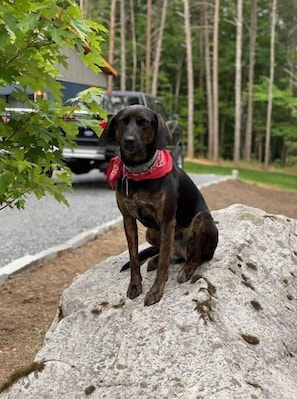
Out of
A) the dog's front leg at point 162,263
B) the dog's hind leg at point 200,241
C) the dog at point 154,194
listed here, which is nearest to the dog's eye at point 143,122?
the dog at point 154,194

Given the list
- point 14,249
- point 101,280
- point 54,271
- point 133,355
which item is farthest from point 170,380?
point 14,249

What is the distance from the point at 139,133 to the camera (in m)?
3.27

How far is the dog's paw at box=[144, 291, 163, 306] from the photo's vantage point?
11.2ft

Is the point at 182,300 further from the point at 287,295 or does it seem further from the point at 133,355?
the point at 287,295

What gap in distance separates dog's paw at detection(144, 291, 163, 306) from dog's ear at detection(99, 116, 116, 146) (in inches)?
40.4

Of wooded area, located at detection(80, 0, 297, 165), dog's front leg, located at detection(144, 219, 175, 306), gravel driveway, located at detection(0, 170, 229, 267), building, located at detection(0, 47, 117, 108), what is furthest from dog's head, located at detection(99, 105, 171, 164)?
wooded area, located at detection(80, 0, 297, 165)

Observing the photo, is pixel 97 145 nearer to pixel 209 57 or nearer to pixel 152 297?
pixel 152 297

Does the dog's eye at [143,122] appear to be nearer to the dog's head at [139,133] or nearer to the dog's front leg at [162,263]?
the dog's head at [139,133]

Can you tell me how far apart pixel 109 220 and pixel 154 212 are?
6079mm

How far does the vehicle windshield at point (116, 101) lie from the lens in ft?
40.9

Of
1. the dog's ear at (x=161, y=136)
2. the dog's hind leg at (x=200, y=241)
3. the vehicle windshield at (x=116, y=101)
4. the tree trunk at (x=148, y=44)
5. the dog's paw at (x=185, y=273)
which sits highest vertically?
the tree trunk at (x=148, y=44)

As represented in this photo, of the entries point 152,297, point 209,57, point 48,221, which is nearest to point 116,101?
point 48,221

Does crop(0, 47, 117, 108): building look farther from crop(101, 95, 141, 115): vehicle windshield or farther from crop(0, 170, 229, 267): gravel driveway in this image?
crop(101, 95, 141, 115): vehicle windshield

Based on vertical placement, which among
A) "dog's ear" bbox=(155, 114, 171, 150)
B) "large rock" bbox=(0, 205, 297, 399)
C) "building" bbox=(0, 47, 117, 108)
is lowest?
"large rock" bbox=(0, 205, 297, 399)
